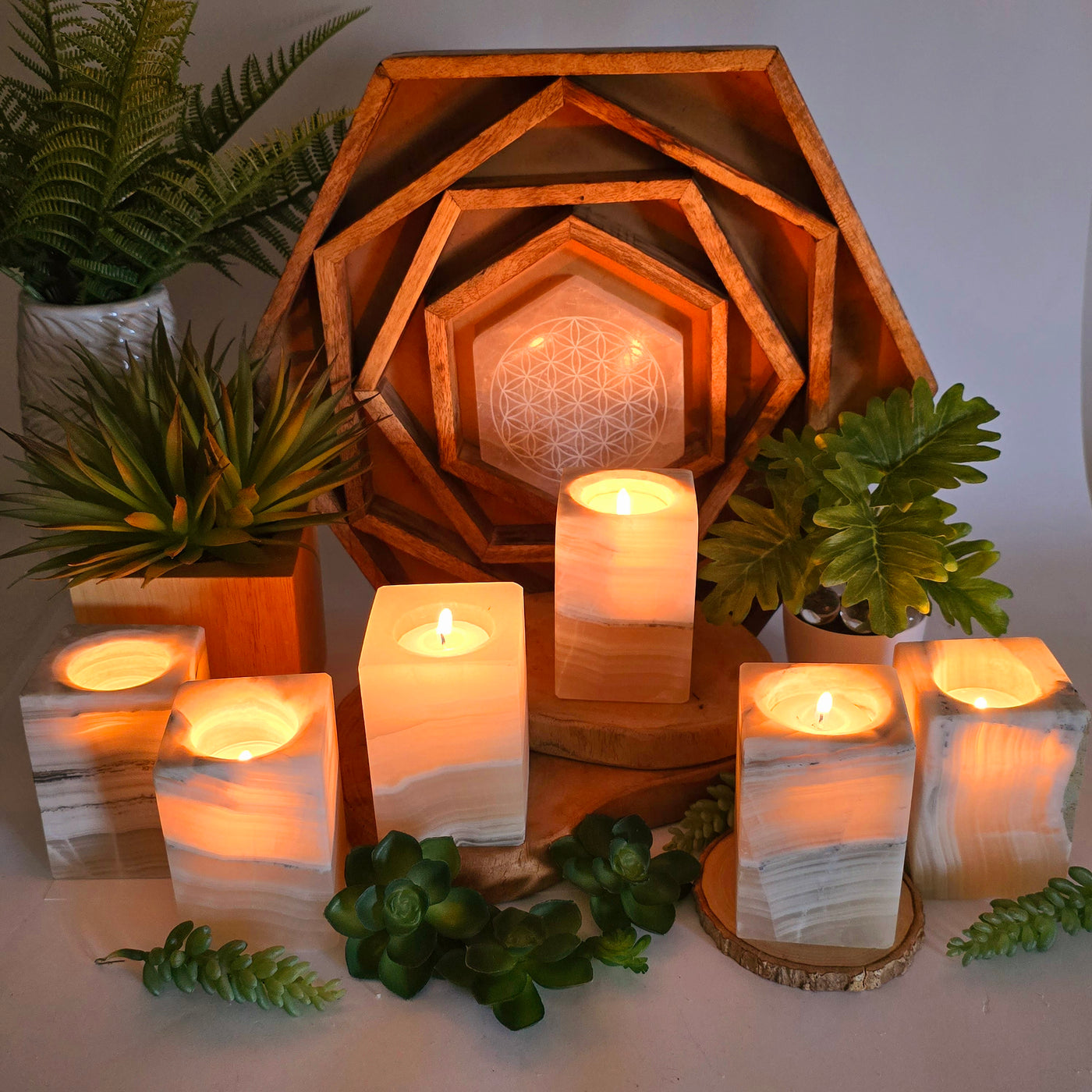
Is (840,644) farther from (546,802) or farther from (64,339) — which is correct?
(64,339)

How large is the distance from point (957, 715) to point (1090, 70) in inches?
34.2

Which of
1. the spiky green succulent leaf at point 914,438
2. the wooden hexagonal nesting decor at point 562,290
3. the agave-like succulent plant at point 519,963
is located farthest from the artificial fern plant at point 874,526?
the agave-like succulent plant at point 519,963

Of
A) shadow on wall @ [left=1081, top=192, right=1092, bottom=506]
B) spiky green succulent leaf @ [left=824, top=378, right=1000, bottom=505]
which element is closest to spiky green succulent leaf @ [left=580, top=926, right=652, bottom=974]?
spiky green succulent leaf @ [left=824, top=378, right=1000, bottom=505]

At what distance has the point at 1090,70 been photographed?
1328 millimetres

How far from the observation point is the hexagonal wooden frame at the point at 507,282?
1.10m

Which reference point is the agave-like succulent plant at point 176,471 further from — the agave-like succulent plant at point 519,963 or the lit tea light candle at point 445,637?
the agave-like succulent plant at point 519,963

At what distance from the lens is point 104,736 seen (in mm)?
896

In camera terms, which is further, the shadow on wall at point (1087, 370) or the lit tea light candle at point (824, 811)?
the shadow on wall at point (1087, 370)

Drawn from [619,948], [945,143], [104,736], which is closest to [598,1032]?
[619,948]

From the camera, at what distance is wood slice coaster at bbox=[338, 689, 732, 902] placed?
913mm

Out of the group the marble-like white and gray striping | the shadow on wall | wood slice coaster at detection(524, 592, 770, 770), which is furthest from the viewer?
the shadow on wall

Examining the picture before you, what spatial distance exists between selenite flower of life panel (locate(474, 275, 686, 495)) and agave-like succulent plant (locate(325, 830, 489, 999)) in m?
0.47

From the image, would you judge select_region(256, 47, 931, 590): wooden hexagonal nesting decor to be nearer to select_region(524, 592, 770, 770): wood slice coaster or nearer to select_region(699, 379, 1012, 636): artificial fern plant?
select_region(699, 379, 1012, 636): artificial fern plant

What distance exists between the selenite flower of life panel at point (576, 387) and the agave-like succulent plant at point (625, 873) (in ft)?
1.28
